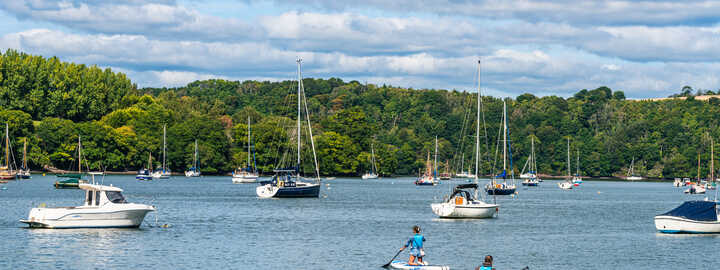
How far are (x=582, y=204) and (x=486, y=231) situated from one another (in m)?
58.3

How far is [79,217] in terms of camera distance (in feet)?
208

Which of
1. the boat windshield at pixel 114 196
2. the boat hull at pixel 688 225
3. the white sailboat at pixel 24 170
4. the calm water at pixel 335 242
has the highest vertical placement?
the white sailboat at pixel 24 170

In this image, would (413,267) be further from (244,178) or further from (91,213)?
(244,178)

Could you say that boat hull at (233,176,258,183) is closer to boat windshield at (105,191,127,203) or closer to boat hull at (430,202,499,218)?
boat hull at (430,202,499,218)

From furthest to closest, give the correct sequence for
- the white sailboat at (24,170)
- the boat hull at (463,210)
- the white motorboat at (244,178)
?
the white motorboat at (244,178)
the white sailboat at (24,170)
the boat hull at (463,210)

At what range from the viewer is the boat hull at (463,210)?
77.7 m

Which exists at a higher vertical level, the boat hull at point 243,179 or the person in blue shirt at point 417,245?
the boat hull at point 243,179

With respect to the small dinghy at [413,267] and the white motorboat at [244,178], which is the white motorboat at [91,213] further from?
the white motorboat at [244,178]

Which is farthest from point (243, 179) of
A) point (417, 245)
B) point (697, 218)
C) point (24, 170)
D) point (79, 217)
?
point (417, 245)

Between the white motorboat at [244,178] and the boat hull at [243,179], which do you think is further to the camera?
the white motorboat at [244,178]

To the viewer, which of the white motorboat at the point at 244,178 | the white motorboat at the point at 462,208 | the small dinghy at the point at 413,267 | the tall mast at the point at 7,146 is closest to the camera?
the small dinghy at the point at 413,267

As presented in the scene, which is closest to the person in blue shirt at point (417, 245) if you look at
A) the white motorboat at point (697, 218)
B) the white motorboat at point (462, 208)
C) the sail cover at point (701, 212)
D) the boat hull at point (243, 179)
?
the white motorboat at point (697, 218)

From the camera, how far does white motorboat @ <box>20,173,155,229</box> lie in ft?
207

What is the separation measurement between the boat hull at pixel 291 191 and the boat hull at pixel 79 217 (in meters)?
43.0
